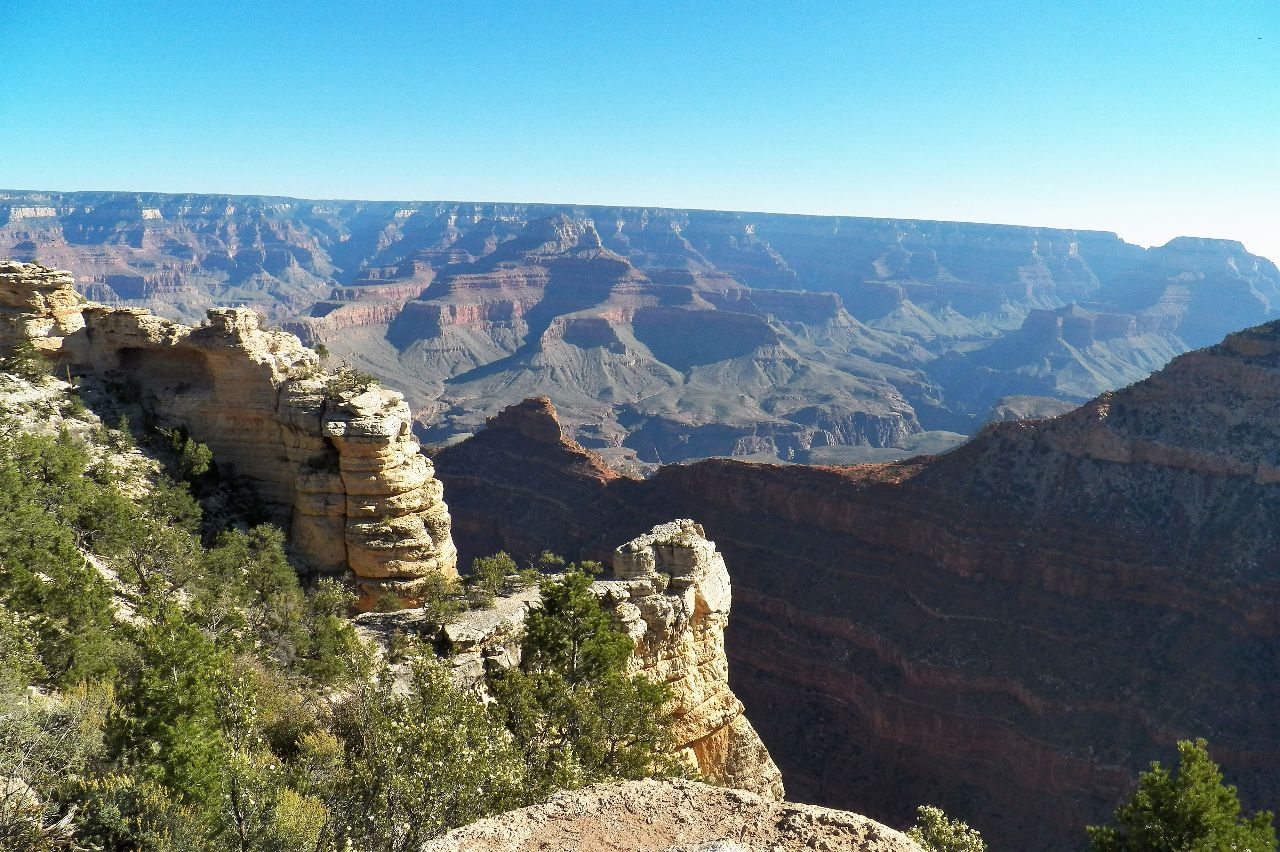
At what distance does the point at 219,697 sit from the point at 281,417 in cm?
1781

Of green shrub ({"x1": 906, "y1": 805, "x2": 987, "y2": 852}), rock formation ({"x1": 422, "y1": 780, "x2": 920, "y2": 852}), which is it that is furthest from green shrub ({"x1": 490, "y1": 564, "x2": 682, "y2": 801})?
green shrub ({"x1": 906, "y1": 805, "x2": 987, "y2": 852})

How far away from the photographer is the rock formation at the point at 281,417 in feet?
96.1

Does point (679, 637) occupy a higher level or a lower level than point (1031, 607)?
higher

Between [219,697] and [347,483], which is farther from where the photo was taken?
[347,483]

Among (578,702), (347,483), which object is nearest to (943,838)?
(578,702)

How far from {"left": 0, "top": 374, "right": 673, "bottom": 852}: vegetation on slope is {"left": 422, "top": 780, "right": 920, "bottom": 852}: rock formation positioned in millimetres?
2076

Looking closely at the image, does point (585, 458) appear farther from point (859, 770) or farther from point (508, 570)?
point (508, 570)

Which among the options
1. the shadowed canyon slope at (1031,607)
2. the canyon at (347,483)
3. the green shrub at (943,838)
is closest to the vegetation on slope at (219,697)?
the canyon at (347,483)

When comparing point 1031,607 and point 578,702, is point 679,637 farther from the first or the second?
point 1031,607

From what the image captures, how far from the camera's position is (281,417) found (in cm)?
3058

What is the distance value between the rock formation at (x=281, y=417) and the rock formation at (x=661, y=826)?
1855cm

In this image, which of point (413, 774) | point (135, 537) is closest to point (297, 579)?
point (135, 537)

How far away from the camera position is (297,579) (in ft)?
92.6

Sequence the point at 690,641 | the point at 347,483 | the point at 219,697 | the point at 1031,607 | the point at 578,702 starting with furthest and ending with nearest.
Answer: the point at 1031,607
the point at 347,483
the point at 690,641
the point at 578,702
the point at 219,697
